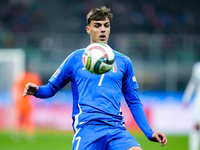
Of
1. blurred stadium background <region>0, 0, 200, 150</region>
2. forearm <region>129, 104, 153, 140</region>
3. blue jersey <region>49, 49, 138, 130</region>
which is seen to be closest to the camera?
blue jersey <region>49, 49, 138, 130</region>

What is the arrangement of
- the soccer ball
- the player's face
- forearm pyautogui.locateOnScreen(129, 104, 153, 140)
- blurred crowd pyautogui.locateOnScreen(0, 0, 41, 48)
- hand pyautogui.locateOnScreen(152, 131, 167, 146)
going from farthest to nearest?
blurred crowd pyautogui.locateOnScreen(0, 0, 41, 48) → the player's face → forearm pyautogui.locateOnScreen(129, 104, 153, 140) → hand pyautogui.locateOnScreen(152, 131, 167, 146) → the soccer ball

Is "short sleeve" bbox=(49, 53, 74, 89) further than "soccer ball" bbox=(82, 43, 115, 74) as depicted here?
Yes

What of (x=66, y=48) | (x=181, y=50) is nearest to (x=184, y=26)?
(x=181, y=50)

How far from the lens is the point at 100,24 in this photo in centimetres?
474

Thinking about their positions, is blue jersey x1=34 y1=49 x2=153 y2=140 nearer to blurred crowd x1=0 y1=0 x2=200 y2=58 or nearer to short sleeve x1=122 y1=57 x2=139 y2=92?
short sleeve x1=122 y1=57 x2=139 y2=92

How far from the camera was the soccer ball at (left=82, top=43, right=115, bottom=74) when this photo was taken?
4.21m

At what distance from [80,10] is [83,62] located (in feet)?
58.4

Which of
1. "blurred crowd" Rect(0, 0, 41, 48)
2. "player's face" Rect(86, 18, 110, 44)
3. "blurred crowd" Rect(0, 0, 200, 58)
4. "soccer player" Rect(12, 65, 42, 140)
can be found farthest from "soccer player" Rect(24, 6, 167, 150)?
"blurred crowd" Rect(0, 0, 41, 48)

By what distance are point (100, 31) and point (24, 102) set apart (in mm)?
10550

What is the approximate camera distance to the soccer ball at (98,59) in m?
4.21

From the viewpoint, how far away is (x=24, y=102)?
14891mm

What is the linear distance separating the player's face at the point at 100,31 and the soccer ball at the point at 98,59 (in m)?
0.43

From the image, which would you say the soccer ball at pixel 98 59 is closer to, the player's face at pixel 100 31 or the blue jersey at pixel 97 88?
the blue jersey at pixel 97 88

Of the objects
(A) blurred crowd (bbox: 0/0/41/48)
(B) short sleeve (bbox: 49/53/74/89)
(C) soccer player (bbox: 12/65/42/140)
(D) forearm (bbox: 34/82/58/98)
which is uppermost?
(B) short sleeve (bbox: 49/53/74/89)
